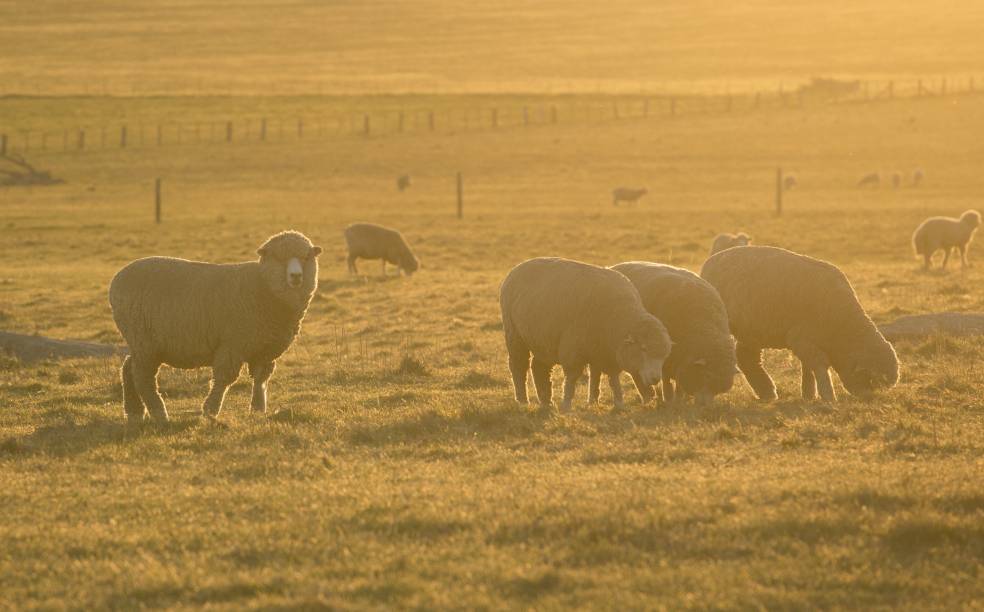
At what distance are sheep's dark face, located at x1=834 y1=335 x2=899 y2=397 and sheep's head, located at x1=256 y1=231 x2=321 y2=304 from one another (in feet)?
16.9

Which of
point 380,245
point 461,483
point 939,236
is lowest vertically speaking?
point 461,483

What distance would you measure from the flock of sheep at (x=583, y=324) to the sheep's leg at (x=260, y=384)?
13 millimetres

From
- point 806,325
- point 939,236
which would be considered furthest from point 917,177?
point 806,325

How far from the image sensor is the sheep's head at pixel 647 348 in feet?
40.4

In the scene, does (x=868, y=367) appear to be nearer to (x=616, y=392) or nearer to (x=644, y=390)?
(x=644, y=390)

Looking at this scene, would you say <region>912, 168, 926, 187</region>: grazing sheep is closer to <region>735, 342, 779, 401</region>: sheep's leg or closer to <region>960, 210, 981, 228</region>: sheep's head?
<region>960, 210, 981, 228</region>: sheep's head

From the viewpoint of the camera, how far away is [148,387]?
42.5ft

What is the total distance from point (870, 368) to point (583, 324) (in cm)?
283

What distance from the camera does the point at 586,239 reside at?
35.9m

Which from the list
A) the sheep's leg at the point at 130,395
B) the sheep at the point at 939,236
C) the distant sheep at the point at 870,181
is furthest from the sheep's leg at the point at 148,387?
the distant sheep at the point at 870,181

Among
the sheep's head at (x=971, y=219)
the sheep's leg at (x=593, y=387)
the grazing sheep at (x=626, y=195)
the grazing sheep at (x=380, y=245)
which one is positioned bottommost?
the sheep's leg at (x=593, y=387)

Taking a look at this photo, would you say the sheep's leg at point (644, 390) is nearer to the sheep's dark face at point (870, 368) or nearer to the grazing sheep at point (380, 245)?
the sheep's dark face at point (870, 368)

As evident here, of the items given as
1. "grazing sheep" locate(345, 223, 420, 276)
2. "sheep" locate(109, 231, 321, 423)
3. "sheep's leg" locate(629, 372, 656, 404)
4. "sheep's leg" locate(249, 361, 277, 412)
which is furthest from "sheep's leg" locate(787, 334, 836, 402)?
"grazing sheep" locate(345, 223, 420, 276)

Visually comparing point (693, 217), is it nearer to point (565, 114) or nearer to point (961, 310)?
point (961, 310)
